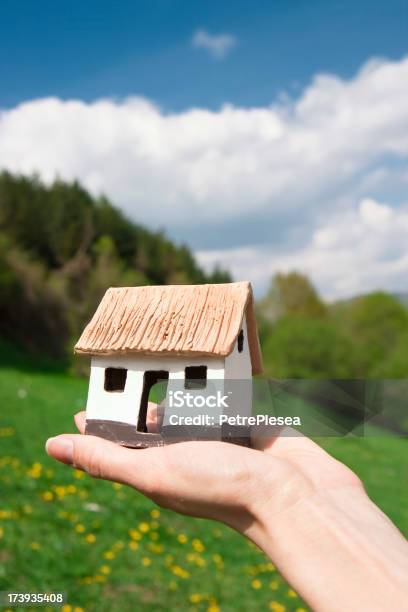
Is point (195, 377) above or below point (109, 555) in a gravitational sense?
above

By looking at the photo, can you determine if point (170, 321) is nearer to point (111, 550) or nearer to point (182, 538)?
point (111, 550)

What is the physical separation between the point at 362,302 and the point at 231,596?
35.9 m

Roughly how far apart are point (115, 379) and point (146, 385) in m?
0.25

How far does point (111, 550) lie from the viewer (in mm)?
6020

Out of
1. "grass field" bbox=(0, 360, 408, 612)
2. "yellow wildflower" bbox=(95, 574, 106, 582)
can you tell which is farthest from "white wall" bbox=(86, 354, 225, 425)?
"yellow wildflower" bbox=(95, 574, 106, 582)

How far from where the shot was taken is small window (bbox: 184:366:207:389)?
2795mm

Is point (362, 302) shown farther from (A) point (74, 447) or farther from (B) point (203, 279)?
(A) point (74, 447)

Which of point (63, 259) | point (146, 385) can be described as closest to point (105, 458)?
point (146, 385)

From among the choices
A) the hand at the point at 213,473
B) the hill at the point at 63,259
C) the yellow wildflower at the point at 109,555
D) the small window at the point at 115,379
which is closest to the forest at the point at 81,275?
the hill at the point at 63,259

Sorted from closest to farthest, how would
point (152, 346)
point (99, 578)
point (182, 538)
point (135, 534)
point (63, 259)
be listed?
point (152, 346) → point (99, 578) → point (135, 534) → point (182, 538) → point (63, 259)

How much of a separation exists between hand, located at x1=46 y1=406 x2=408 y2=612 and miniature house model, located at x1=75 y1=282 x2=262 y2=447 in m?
0.29

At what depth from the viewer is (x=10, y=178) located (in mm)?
26625

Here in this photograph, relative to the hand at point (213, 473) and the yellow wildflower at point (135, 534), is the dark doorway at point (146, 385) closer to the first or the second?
the hand at point (213, 473)

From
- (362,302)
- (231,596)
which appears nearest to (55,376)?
(231,596)
